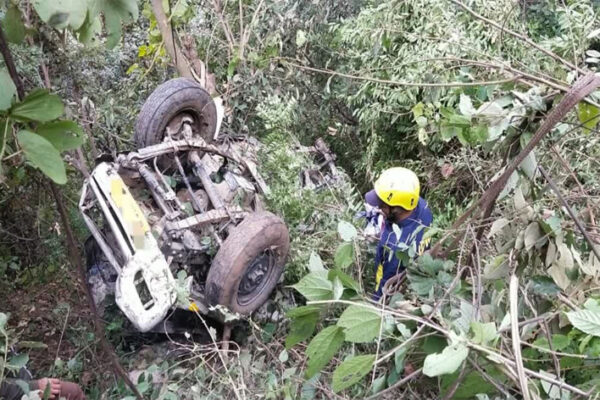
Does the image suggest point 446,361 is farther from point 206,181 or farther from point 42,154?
point 206,181

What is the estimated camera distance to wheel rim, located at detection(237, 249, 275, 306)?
4.11 metres

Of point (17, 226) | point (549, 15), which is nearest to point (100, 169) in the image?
point (17, 226)

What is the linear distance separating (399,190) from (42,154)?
2.80 meters

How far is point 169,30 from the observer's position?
19.5 ft

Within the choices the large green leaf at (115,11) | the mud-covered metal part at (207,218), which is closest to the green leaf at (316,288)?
the large green leaf at (115,11)

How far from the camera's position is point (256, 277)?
164 inches

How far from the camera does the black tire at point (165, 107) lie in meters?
4.61

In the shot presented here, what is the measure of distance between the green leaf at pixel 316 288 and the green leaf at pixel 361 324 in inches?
7.3

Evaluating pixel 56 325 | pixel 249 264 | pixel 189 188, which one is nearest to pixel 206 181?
pixel 189 188

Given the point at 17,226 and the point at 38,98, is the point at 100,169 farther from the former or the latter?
the point at 38,98

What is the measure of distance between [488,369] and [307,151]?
13.8 feet

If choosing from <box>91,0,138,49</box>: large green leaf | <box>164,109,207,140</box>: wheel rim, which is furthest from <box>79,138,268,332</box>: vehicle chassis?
<box>91,0,138,49</box>: large green leaf

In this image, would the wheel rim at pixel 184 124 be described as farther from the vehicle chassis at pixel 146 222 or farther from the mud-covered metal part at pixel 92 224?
the mud-covered metal part at pixel 92 224

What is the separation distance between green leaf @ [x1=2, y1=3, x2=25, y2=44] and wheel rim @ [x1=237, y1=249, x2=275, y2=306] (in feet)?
9.41
